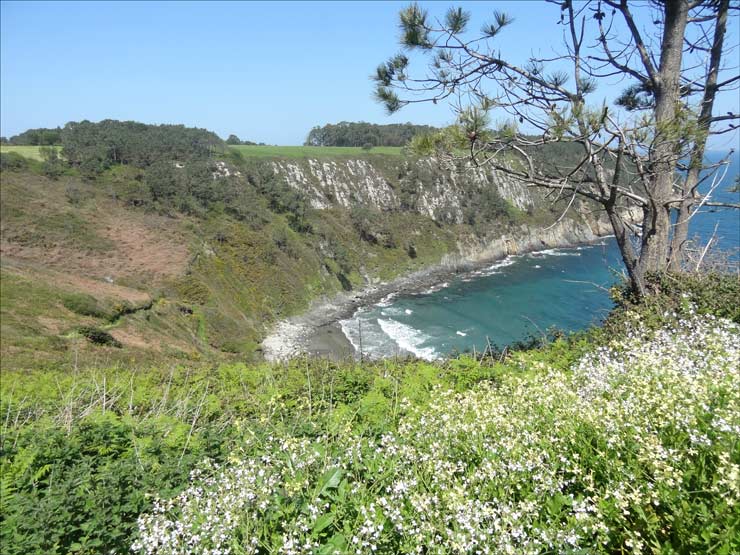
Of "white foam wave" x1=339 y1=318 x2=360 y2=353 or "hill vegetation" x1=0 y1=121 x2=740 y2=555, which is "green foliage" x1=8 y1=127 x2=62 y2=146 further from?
"hill vegetation" x1=0 y1=121 x2=740 y2=555

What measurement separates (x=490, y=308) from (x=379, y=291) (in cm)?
1924

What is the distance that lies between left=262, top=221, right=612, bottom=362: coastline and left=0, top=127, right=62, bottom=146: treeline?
53713 mm

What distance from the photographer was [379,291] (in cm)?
7138

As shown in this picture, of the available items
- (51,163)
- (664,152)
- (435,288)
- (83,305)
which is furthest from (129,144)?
(664,152)

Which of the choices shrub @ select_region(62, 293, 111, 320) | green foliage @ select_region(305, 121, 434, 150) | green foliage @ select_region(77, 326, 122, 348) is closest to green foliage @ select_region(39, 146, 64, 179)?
shrub @ select_region(62, 293, 111, 320)

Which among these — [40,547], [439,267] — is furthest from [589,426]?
[439,267]

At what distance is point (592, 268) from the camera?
75.1 meters

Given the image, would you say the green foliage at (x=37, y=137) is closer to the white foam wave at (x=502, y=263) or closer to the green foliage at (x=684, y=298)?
the white foam wave at (x=502, y=263)

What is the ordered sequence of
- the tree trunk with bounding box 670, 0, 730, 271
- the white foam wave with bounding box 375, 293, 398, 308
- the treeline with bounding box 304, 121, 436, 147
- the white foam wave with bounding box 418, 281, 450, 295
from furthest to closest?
the treeline with bounding box 304, 121, 436, 147
the white foam wave with bounding box 418, 281, 450, 295
the white foam wave with bounding box 375, 293, 398, 308
the tree trunk with bounding box 670, 0, 730, 271

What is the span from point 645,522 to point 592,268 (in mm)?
80766

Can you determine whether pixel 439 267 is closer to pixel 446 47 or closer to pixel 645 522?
pixel 446 47

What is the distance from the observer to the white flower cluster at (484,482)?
9.16 ft

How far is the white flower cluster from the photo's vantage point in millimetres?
2791

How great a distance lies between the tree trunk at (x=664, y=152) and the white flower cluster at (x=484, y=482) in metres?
5.29
